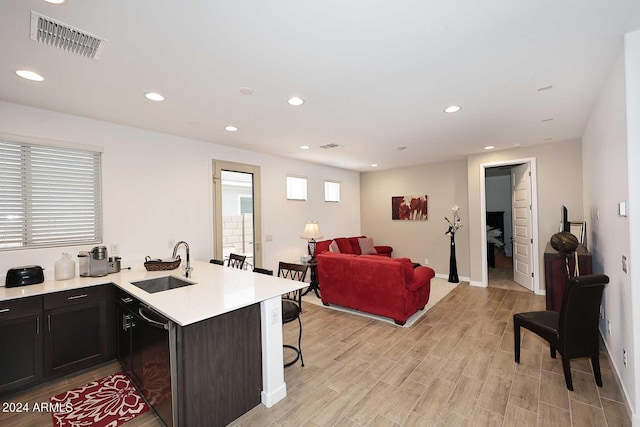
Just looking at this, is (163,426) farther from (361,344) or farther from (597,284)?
(597,284)

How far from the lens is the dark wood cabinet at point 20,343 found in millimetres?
2371

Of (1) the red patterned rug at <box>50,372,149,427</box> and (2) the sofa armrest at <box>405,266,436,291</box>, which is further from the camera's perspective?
(2) the sofa armrest at <box>405,266,436,291</box>

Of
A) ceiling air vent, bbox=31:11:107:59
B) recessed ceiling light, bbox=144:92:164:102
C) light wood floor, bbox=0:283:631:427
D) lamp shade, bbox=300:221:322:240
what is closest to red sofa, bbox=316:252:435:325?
light wood floor, bbox=0:283:631:427

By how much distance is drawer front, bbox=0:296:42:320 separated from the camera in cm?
235

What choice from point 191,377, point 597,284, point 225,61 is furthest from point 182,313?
point 597,284

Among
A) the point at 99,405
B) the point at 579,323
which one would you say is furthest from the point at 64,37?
the point at 579,323

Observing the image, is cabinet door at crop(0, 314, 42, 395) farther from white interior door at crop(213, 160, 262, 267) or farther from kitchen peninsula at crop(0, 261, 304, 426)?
white interior door at crop(213, 160, 262, 267)

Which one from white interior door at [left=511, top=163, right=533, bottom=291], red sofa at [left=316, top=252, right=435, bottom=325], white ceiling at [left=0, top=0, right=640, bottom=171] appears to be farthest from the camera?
white interior door at [left=511, top=163, right=533, bottom=291]

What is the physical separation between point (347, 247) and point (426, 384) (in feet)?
13.6

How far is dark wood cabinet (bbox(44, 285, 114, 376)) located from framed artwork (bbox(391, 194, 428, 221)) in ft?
19.9

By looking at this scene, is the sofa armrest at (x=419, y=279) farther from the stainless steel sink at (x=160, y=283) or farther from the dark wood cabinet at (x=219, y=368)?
the stainless steel sink at (x=160, y=283)

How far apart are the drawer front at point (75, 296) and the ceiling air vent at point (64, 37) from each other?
6.89 ft

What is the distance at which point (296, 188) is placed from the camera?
6.10 metres

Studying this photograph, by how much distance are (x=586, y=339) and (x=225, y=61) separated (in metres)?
3.75
